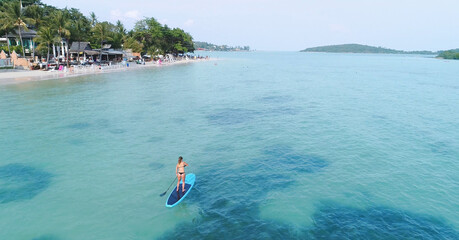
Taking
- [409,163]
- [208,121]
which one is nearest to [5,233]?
[208,121]

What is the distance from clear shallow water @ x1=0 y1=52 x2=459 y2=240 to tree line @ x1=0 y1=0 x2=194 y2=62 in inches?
1397

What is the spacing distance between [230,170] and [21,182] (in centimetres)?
1363

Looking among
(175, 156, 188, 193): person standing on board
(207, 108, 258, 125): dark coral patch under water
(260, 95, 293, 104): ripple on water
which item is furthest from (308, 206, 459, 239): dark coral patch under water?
(260, 95, 293, 104): ripple on water

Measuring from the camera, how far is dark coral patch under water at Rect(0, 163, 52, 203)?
56.7ft

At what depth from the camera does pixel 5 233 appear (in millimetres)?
14000

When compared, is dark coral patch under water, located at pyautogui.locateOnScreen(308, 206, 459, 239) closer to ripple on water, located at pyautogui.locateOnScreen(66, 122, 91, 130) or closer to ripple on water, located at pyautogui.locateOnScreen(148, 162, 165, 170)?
ripple on water, located at pyautogui.locateOnScreen(148, 162, 165, 170)

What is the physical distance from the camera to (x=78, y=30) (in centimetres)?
7900

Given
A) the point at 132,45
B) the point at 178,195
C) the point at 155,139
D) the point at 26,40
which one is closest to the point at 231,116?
the point at 155,139

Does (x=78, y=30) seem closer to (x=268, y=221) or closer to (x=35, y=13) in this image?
(x=35, y=13)

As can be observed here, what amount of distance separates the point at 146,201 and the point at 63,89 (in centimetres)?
4435

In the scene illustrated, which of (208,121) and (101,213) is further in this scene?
(208,121)

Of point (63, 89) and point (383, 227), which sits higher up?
point (63, 89)

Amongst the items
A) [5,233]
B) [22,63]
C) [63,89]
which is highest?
[22,63]

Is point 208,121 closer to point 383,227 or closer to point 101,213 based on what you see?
point 101,213
